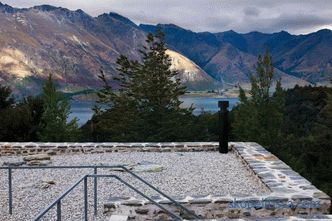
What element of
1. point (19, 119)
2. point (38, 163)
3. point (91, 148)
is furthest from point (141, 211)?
point (19, 119)

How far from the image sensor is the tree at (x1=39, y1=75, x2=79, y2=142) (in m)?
19.0

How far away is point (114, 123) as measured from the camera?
26906 mm

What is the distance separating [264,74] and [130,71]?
14136 mm

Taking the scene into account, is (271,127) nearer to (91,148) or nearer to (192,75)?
(91,148)

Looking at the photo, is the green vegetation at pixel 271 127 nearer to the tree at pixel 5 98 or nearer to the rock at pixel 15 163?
the rock at pixel 15 163

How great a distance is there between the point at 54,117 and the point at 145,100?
24.3 ft

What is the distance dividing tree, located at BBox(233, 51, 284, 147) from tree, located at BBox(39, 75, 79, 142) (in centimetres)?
894

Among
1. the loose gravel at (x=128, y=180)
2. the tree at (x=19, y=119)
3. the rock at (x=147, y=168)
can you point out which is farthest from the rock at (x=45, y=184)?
the tree at (x=19, y=119)

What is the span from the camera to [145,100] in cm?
2527

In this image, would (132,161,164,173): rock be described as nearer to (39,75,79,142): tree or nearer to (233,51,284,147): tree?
(233,51,284,147): tree

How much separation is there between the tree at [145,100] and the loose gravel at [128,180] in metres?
10.3

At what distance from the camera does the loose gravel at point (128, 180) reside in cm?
602

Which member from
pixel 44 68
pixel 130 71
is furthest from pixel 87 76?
pixel 130 71

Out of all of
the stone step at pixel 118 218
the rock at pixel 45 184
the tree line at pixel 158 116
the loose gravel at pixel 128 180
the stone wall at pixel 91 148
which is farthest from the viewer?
the tree line at pixel 158 116
